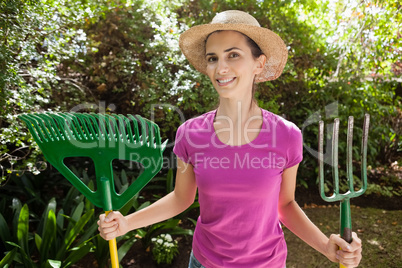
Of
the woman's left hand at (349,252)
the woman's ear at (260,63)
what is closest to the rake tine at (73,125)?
the woman's ear at (260,63)

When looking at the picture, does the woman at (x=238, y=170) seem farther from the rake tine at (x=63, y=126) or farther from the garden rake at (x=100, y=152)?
the rake tine at (x=63, y=126)

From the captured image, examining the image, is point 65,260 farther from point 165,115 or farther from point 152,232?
point 165,115

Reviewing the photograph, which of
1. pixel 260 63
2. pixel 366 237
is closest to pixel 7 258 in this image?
pixel 260 63

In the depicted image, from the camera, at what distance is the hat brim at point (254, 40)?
A: 4.42 ft

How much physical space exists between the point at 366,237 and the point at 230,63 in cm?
328

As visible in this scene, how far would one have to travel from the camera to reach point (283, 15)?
4336mm

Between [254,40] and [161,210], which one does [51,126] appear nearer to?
[161,210]

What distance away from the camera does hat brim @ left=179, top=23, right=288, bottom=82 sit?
135cm

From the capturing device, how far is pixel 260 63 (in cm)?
146

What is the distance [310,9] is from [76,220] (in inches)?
140

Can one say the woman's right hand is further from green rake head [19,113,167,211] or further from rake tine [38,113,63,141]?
rake tine [38,113,63,141]

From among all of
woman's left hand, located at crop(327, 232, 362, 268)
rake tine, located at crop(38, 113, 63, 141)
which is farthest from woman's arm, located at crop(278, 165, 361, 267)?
rake tine, located at crop(38, 113, 63, 141)

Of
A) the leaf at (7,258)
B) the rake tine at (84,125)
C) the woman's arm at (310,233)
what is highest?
the rake tine at (84,125)

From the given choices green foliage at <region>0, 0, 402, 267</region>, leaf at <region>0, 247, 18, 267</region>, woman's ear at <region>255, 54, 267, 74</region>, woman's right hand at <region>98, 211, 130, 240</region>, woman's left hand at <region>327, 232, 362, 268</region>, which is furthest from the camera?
green foliage at <region>0, 0, 402, 267</region>
